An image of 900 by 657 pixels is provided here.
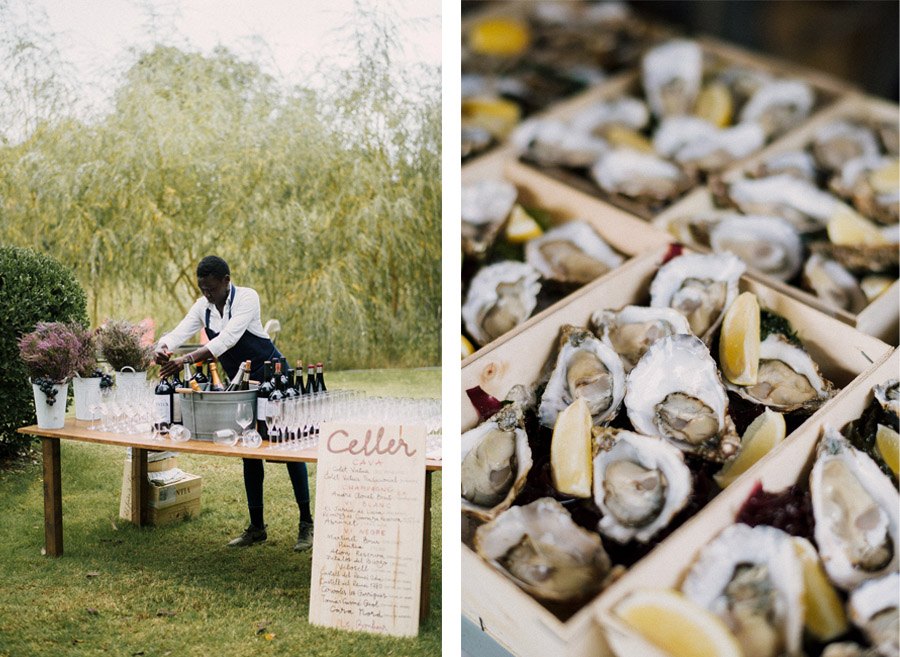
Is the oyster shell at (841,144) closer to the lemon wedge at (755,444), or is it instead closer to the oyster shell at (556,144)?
the oyster shell at (556,144)

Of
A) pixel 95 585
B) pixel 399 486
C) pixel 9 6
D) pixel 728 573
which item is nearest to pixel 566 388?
pixel 728 573

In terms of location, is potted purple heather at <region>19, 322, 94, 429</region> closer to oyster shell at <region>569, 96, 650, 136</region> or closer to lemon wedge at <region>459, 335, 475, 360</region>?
lemon wedge at <region>459, 335, 475, 360</region>

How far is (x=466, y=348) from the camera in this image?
1.67m

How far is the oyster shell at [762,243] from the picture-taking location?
166cm

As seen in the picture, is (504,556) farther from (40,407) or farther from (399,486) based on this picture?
(40,407)

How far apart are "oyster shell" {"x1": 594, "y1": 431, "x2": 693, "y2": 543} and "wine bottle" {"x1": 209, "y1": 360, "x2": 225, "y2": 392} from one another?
1206 millimetres

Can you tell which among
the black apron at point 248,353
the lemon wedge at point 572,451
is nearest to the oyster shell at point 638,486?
the lemon wedge at point 572,451

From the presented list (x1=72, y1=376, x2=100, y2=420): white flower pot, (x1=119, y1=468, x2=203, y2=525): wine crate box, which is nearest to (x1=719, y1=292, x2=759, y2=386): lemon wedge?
(x1=119, y1=468, x2=203, y2=525): wine crate box

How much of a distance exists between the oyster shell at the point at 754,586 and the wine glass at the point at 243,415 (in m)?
1.31

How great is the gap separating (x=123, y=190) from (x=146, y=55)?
1.39 feet

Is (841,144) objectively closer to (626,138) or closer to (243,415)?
(626,138)

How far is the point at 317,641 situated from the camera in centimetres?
204

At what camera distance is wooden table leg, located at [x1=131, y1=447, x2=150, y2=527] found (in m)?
2.38

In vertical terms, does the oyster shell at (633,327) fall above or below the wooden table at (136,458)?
above
